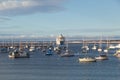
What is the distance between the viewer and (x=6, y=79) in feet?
310

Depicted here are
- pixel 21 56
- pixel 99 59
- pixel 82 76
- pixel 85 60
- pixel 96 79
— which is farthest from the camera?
pixel 21 56

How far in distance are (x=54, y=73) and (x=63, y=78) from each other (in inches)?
531

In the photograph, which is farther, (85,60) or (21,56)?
(21,56)

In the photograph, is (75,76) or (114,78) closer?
(114,78)

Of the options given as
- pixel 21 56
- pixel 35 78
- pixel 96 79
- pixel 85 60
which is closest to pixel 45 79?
pixel 35 78

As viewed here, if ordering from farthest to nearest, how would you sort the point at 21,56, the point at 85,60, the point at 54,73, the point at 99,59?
the point at 21,56 → the point at 99,59 → the point at 85,60 → the point at 54,73

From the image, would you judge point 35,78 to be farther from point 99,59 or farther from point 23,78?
point 99,59

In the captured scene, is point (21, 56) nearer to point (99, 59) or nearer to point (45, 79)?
point (99, 59)

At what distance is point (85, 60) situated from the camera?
147 meters

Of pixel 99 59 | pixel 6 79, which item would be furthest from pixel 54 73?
pixel 99 59

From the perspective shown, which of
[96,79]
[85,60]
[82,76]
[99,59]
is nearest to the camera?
[96,79]

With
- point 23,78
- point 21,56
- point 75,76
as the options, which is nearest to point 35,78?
point 23,78

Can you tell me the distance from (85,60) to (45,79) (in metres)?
53.5

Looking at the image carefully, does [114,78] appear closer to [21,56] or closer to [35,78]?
[35,78]
